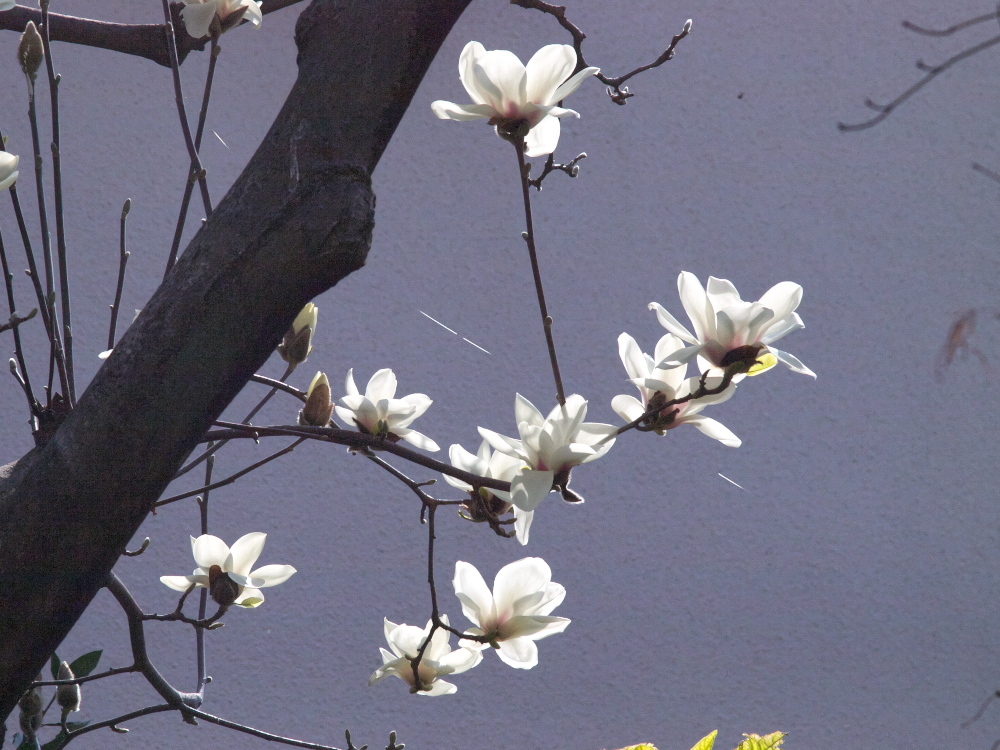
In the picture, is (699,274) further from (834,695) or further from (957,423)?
(834,695)

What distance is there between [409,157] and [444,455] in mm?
600

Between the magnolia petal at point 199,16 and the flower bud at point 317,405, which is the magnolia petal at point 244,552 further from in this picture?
the magnolia petal at point 199,16

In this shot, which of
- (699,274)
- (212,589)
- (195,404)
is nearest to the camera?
(195,404)

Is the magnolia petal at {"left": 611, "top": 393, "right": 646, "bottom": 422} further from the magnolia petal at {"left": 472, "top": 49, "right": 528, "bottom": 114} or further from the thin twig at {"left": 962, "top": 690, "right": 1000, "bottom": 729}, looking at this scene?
the thin twig at {"left": 962, "top": 690, "right": 1000, "bottom": 729}

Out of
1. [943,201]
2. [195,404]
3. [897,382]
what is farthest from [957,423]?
[195,404]

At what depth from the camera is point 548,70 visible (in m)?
0.41

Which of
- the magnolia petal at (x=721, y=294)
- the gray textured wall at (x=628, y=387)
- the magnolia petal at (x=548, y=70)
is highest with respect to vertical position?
the magnolia petal at (x=548, y=70)

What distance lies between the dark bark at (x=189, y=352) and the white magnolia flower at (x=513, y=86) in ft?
0.23

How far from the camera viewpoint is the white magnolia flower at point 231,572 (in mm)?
527

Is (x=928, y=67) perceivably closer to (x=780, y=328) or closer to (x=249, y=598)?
(x=780, y=328)

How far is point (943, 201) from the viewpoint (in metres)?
1.70

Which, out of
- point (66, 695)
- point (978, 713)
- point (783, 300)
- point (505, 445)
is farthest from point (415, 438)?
point (978, 713)

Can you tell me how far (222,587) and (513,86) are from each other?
1.20 ft

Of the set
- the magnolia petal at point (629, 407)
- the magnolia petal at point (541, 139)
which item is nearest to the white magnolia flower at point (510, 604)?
the magnolia petal at point (629, 407)
